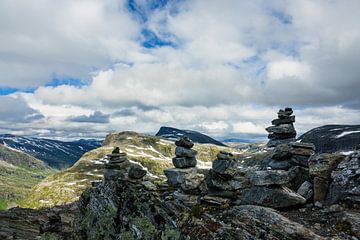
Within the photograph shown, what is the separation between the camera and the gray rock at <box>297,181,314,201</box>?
933 inches

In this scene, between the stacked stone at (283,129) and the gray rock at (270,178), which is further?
the stacked stone at (283,129)

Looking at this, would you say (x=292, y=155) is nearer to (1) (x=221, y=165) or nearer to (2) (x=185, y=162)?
(1) (x=221, y=165)

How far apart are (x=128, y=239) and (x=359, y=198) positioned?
14.6 meters

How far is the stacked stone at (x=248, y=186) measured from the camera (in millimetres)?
22891

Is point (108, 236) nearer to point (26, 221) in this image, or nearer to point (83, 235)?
point (83, 235)

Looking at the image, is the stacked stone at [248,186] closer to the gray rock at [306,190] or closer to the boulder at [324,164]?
the gray rock at [306,190]

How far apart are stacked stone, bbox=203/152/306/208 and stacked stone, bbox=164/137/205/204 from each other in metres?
5.48

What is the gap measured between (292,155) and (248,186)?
5.45m

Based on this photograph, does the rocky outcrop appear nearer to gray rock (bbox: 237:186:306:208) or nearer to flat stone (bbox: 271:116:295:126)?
gray rock (bbox: 237:186:306:208)

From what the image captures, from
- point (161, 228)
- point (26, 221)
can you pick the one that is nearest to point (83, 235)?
point (161, 228)

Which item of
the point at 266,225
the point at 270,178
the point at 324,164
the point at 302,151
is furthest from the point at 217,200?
the point at 266,225

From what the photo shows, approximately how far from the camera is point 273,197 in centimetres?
2309

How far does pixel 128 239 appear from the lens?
1588 centimetres

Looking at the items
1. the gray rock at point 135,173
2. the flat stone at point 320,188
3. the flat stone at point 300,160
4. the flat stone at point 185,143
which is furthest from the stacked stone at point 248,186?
the flat stone at point 185,143
